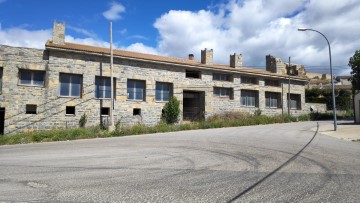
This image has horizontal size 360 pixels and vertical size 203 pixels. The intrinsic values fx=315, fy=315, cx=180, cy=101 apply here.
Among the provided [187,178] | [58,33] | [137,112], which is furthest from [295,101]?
[187,178]

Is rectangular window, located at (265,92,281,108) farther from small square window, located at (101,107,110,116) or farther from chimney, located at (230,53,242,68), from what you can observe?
small square window, located at (101,107,110,116)

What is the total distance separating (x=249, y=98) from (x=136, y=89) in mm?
14823

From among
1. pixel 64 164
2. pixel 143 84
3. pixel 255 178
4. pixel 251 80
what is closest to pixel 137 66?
pixel 143 84

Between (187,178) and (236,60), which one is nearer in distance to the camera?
(187,178)

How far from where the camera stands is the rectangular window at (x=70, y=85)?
25661 mm

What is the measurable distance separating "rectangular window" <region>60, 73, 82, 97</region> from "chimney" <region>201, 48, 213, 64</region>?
1466 centimetres

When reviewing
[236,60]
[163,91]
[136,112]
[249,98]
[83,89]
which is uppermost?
[236,60]

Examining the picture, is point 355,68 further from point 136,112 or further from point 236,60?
point 136,112

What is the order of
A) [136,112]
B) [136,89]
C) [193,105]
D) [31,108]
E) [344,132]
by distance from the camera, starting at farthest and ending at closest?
[193,105] → [136,89] → [136,112] → [31,108] → [344,132]

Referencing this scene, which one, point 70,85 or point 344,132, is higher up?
point 70,85

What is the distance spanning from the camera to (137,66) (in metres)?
29.1

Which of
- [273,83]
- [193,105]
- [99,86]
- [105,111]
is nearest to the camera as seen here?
[99,86]

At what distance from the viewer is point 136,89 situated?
95.8 ft

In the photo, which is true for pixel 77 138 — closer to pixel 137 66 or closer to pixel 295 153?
pixel 137 66
